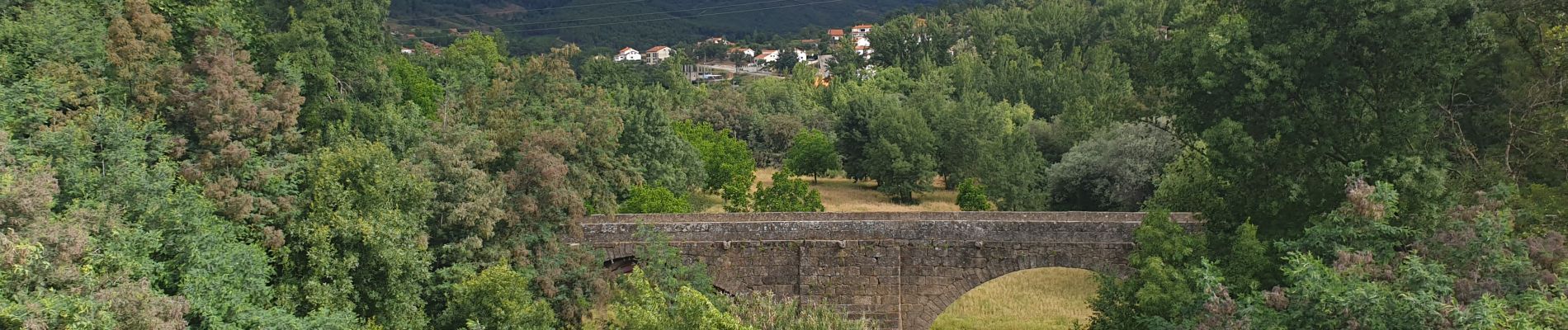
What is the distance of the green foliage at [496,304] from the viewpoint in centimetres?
2059

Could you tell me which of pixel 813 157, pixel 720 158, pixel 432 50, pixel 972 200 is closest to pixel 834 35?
pixel 432 50

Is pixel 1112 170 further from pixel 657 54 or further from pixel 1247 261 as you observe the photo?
pixel 657 54

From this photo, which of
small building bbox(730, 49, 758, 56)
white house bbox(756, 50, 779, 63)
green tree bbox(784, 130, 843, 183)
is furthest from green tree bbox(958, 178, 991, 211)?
small building bbox(730, 49, 758, 56)

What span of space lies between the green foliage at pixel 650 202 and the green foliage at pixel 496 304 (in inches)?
368

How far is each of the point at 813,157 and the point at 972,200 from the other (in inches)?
492

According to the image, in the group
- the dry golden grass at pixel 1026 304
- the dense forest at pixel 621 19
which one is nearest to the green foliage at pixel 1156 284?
the dry golden grass at pixel 1026 304

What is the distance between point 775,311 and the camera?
18.3m

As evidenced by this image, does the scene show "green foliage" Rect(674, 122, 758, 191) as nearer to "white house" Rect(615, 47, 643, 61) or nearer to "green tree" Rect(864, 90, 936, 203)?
"green tree" Rect(864, 90, 936, 203)

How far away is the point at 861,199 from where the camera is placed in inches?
1745

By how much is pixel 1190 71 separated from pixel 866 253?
6845 mm

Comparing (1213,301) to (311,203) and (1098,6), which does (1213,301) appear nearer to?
(311,203)

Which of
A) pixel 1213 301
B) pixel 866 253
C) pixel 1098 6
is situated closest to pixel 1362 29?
pixel 1213 301

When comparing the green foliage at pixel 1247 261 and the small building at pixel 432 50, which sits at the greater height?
the green foliage at pixel 1247 261

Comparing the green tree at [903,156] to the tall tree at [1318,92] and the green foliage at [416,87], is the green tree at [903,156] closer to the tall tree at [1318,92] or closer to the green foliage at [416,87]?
the green foliage at [416,87]
